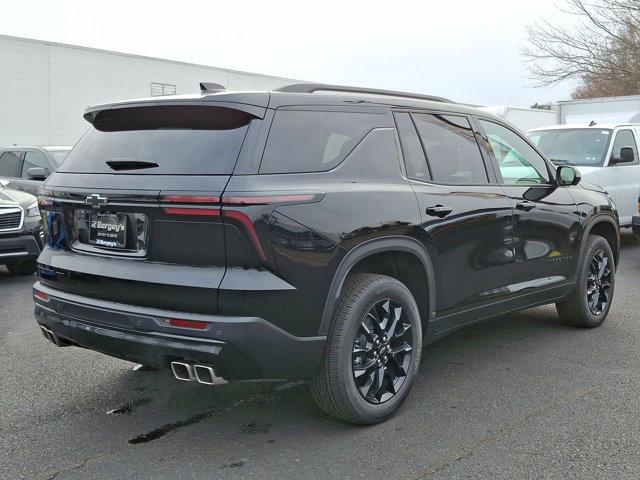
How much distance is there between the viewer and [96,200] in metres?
3.44

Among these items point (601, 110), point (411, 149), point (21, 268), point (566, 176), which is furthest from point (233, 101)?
point (601, 110)

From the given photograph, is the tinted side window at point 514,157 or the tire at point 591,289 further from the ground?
the tinted side window at point 514,157

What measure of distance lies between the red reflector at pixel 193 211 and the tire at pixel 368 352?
0.84 m

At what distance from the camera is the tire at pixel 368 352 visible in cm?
345

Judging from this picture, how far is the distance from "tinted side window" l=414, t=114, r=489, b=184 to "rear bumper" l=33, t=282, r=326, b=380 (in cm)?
152

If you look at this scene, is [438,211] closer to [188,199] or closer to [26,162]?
[188,199]

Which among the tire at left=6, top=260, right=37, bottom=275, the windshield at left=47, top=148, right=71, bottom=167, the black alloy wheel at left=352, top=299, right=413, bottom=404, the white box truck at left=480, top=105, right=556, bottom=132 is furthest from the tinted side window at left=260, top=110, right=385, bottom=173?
the white box truck at left=480, top=105, right=556, bottom=132

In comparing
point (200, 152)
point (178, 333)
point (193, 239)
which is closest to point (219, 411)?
point (178, 333)

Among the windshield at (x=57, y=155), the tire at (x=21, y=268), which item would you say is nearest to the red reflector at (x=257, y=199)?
the tire at (x=21, y=268)

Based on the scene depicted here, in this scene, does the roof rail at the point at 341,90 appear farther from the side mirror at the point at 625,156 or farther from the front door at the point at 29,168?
the front door at the point at 29,168

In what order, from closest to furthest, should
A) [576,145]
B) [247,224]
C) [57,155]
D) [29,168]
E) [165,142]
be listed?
[247,224] < [165,142] < [576,145] < [29,168] < [57,155]

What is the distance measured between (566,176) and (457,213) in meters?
1.58

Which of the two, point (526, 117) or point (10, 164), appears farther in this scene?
point (526, 117)

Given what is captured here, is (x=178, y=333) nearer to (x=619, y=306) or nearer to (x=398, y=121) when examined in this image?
(x=398, y=121)
